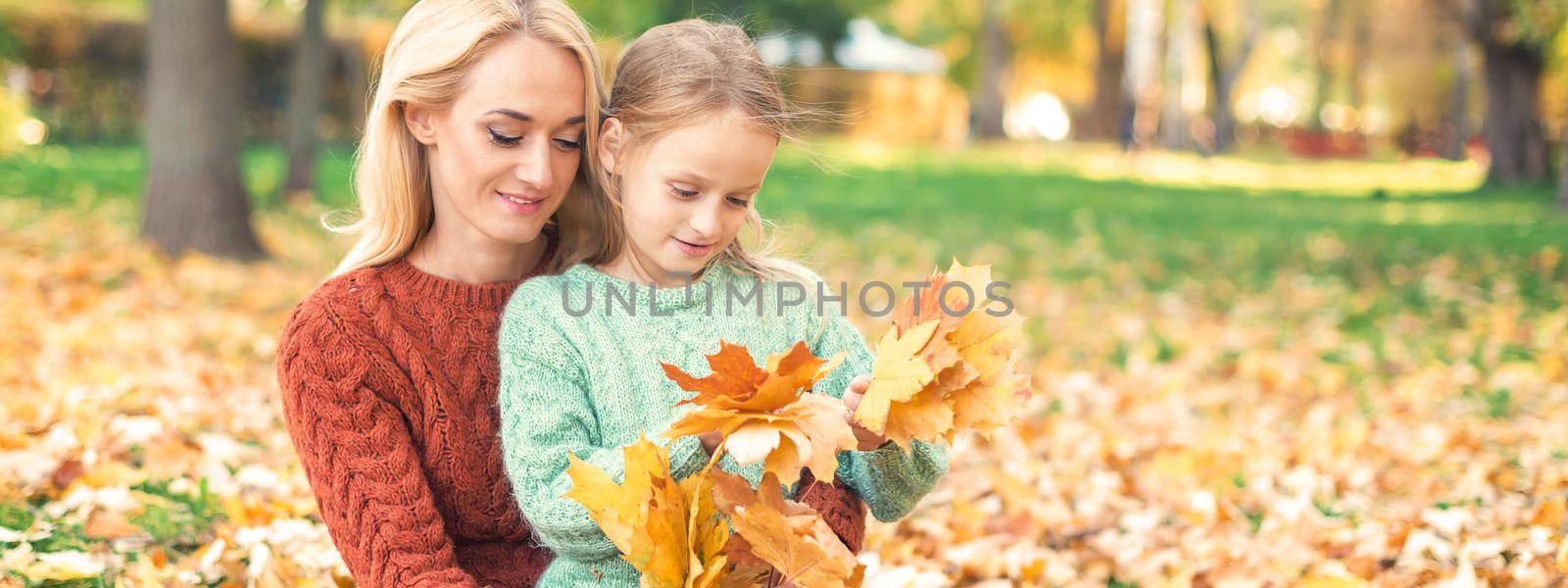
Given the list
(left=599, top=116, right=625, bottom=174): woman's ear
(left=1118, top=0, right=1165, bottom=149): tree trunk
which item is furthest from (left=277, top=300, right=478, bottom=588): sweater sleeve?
(left=1118, top=0, right=1165, bottom=149): tree trunk

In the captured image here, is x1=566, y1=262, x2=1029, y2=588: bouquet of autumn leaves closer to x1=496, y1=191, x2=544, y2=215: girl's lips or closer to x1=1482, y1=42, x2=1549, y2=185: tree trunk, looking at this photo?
x1=496, y1=191, x2=544, y2=215: girl's lips

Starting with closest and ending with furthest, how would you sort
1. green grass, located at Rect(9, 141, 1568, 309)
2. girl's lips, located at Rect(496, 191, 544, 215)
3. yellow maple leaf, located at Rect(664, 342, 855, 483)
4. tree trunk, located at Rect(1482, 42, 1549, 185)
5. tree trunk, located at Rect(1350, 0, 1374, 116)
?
yellow maple leaf, located at Rect(664, 342, 855, 483) → girl's lips, located at Rect(496, 191, 544, 215) → green grass, located at Rect(9, 141, 1568, 309) → tree trunk, located at Rect(1482, 42, 1549, 185) → tree trunk, located at Rect(1350, 0, 1374, 116)

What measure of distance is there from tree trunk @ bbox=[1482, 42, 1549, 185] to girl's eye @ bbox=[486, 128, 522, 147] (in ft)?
55.2

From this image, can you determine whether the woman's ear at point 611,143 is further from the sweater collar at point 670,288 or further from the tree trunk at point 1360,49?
the tree trunk at point 1360,49

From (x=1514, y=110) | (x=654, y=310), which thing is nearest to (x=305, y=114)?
(x=654, y=310)

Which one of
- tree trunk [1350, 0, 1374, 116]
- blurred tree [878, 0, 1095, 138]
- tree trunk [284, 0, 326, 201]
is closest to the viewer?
tree trunk [284, 0, 326, 201]

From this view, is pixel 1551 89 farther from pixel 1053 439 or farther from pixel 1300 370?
pixel 1053 439

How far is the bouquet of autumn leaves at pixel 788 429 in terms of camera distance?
1501mm

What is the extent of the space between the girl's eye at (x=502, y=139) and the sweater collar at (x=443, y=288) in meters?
0.29

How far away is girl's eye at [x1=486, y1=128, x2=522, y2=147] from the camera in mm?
2083

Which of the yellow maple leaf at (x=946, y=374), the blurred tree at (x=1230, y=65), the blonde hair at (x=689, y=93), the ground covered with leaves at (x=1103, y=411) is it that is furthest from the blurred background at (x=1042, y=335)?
the blurred tree at (x=1230, y=65)

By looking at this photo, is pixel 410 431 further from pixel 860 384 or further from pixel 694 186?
pixel 860 384

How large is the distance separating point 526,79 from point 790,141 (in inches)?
18.5

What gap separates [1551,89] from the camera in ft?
89.8
